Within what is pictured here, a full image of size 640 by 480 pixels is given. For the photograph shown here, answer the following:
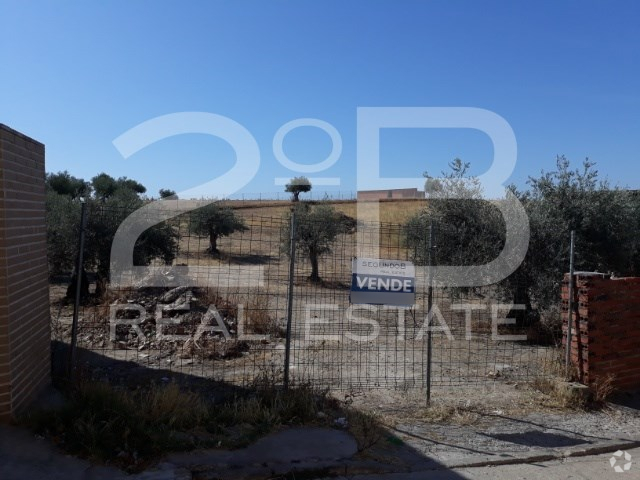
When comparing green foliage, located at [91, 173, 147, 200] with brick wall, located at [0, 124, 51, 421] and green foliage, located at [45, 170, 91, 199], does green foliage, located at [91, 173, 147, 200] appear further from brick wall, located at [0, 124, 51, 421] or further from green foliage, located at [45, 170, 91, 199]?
brick wall, located at [0, 124, 51, 421]

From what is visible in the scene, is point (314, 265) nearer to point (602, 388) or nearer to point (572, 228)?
point (572, 228)

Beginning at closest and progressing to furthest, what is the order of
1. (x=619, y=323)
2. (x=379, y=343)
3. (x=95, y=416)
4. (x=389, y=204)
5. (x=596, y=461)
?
(x=95, y=416) < (x=596, y=461) < (x=619, y=323) < (x=379, y=343) < (x=389, y=204)

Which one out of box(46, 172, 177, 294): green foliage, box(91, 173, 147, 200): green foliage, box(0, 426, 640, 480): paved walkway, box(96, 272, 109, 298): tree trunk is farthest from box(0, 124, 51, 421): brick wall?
box(91, 173, 147, 200): green foliage

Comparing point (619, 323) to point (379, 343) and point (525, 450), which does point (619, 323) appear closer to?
point (525, 450)

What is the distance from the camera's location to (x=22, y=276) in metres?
4.96

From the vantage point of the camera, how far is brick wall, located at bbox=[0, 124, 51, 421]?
4539mm

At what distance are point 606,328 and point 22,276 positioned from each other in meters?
6.56

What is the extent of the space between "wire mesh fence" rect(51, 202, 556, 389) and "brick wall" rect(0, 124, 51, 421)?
1724 mm

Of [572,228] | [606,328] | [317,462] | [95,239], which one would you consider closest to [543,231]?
[572,228]

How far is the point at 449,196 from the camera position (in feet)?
36.7

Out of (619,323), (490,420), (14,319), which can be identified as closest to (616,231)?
(619,323)

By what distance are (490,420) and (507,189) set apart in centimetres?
637

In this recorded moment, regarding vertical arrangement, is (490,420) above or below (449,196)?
below

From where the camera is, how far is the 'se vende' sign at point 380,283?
639cm
